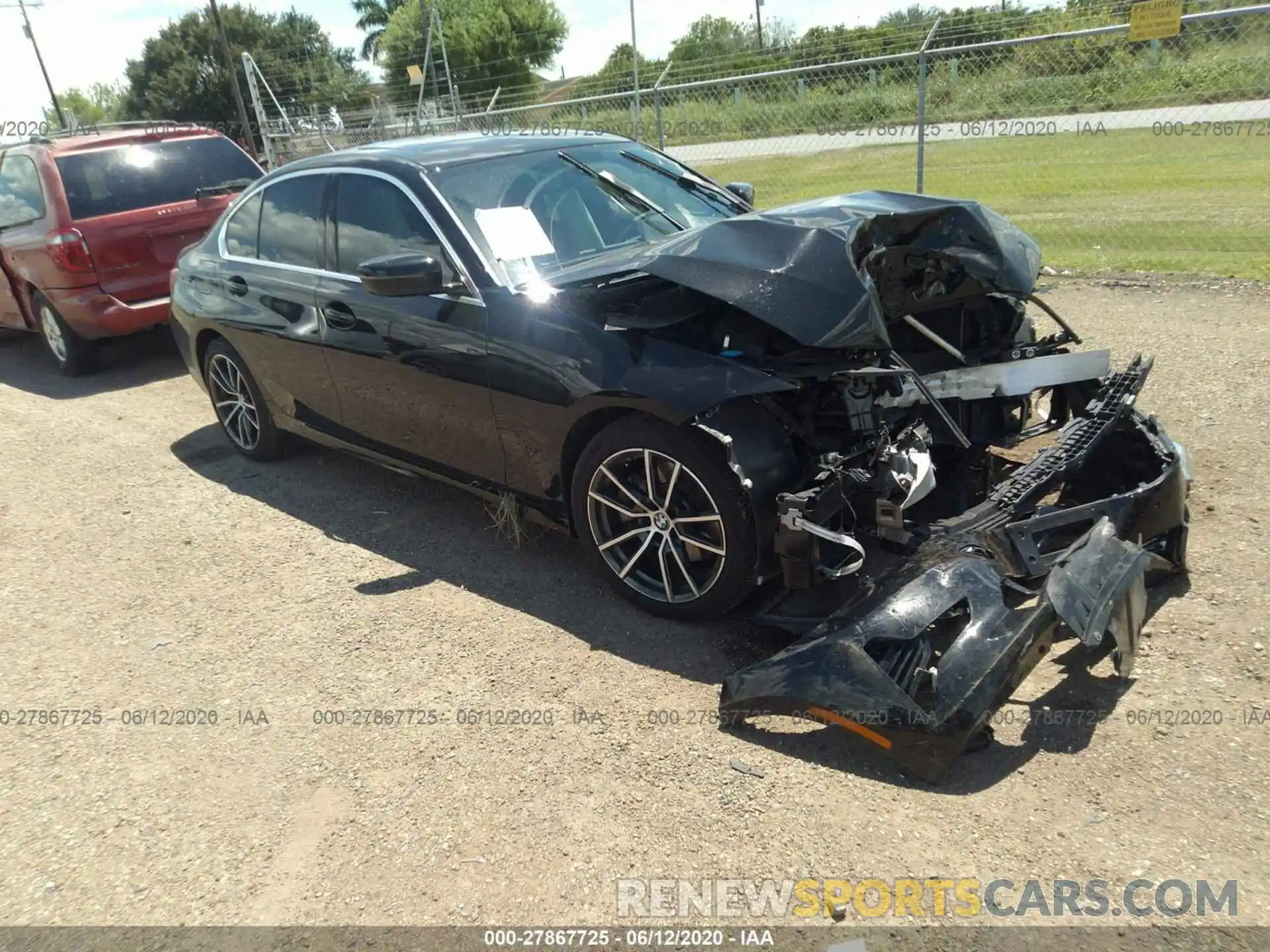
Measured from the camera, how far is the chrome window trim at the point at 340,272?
4102 millimetres

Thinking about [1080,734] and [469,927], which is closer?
[469,927]

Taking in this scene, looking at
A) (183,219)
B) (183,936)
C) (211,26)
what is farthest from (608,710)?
(211,26)

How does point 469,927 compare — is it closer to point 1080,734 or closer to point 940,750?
point 940,750

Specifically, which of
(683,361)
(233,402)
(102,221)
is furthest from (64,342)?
(683,361)

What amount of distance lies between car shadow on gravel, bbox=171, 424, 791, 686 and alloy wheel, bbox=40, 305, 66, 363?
3006 mm

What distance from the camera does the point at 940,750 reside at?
2.71 metres

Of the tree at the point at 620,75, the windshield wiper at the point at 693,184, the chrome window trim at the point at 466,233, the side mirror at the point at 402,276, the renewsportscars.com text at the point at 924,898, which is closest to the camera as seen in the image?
the renewsportscars.com text at the point at 924,898

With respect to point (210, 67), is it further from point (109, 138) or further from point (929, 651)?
point (929, 651)

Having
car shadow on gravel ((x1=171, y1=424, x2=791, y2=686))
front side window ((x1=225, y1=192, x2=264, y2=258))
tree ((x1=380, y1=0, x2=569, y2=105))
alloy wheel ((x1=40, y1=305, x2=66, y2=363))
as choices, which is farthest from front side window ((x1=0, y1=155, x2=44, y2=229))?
tree ((x1=380, y1=0, x2=569, y2=105))

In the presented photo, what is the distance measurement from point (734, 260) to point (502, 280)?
108 cm

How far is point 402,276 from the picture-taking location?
3.90 metres

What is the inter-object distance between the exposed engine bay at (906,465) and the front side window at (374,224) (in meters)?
1.07

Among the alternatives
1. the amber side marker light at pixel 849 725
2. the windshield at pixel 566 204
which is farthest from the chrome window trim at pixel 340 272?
the amber side marker light at pixel 849 725

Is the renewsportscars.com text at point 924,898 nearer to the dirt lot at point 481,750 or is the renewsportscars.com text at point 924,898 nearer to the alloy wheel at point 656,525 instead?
the dirt lot at point 481,750
